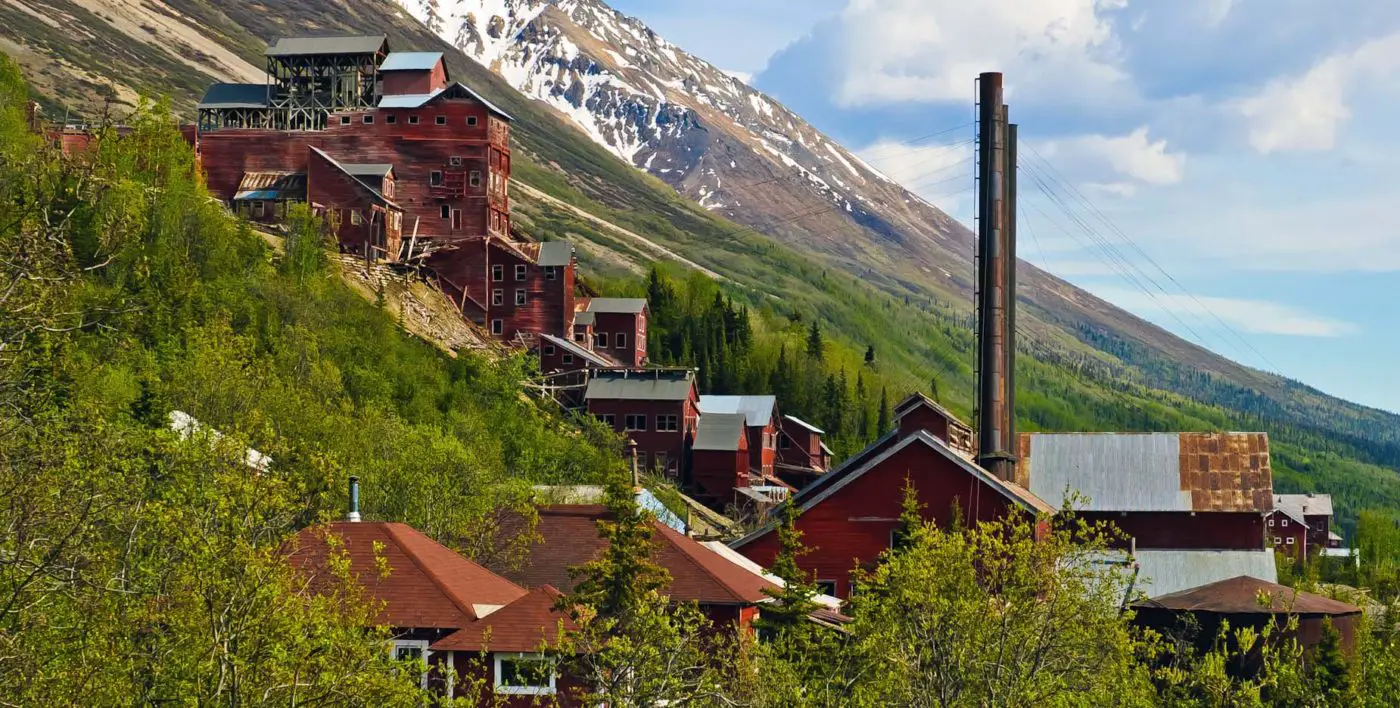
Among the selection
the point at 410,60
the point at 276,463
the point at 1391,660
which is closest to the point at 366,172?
the point at 410,60

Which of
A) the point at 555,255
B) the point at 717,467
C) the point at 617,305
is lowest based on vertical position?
the point at 717,467

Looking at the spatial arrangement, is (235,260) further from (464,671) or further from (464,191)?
(464,671)

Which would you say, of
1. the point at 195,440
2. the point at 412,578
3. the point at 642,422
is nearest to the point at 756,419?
the point at 642,422

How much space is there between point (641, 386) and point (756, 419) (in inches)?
417

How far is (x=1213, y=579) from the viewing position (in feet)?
227

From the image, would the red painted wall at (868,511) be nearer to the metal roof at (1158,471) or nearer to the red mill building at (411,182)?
the metal roof at (1158,471)

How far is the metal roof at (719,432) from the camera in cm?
11056

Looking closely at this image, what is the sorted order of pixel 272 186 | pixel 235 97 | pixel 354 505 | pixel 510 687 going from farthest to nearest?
1. pixel 235 97
2. pixel 272 186
3. pixel 354 505
4. pixel 510 687

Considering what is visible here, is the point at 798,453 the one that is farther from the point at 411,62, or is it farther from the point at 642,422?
the point at 411,62

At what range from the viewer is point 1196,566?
7056 centimetres

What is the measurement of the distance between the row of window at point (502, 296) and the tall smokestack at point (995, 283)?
149 ft

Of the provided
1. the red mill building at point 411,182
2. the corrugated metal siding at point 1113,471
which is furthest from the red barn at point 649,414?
the corrugated metal siding at point 1113,471

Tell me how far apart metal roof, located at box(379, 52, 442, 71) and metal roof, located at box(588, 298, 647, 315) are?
20.2 metres

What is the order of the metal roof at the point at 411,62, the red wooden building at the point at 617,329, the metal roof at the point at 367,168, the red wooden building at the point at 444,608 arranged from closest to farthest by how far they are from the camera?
the red wooden building at the point at 444,608
the metal roof at the point at 367,168
the metal roof at the point at 411,62
the red wooden building at the point at 617,329
